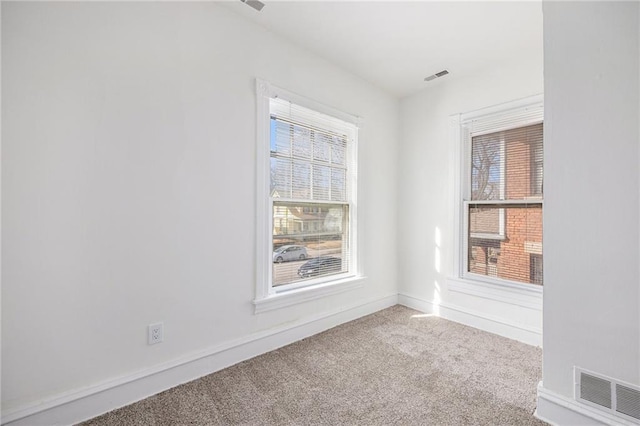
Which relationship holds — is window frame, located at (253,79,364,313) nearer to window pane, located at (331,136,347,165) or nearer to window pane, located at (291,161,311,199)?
window pane, located at (291,161,311,199)

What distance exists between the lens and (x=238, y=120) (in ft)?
7.23

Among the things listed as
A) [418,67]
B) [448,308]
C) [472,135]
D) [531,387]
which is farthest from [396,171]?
[531,387]

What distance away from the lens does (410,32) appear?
7.79ft

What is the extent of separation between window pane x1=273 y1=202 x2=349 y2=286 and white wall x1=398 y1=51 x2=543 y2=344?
0.92 m

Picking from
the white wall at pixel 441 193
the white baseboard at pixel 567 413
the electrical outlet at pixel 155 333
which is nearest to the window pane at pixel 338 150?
the white wall at pixel 441 193

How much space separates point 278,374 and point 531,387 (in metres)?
1.69

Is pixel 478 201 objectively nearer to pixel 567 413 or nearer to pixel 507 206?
pixel 507 206

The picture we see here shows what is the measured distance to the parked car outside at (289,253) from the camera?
2.54 m

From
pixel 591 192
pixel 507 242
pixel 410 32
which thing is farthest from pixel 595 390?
pixel 410 32

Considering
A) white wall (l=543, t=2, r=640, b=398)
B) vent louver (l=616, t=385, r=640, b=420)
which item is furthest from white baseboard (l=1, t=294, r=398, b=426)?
vent louver (l=616, t=385, r=640, b=420)

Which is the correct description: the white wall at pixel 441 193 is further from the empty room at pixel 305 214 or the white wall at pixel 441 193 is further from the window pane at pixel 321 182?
the window pane at pixel 321 182

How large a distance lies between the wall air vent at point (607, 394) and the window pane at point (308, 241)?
195cm

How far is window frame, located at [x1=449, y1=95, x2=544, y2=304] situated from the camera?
2639mm

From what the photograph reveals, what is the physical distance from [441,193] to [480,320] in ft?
4.45
